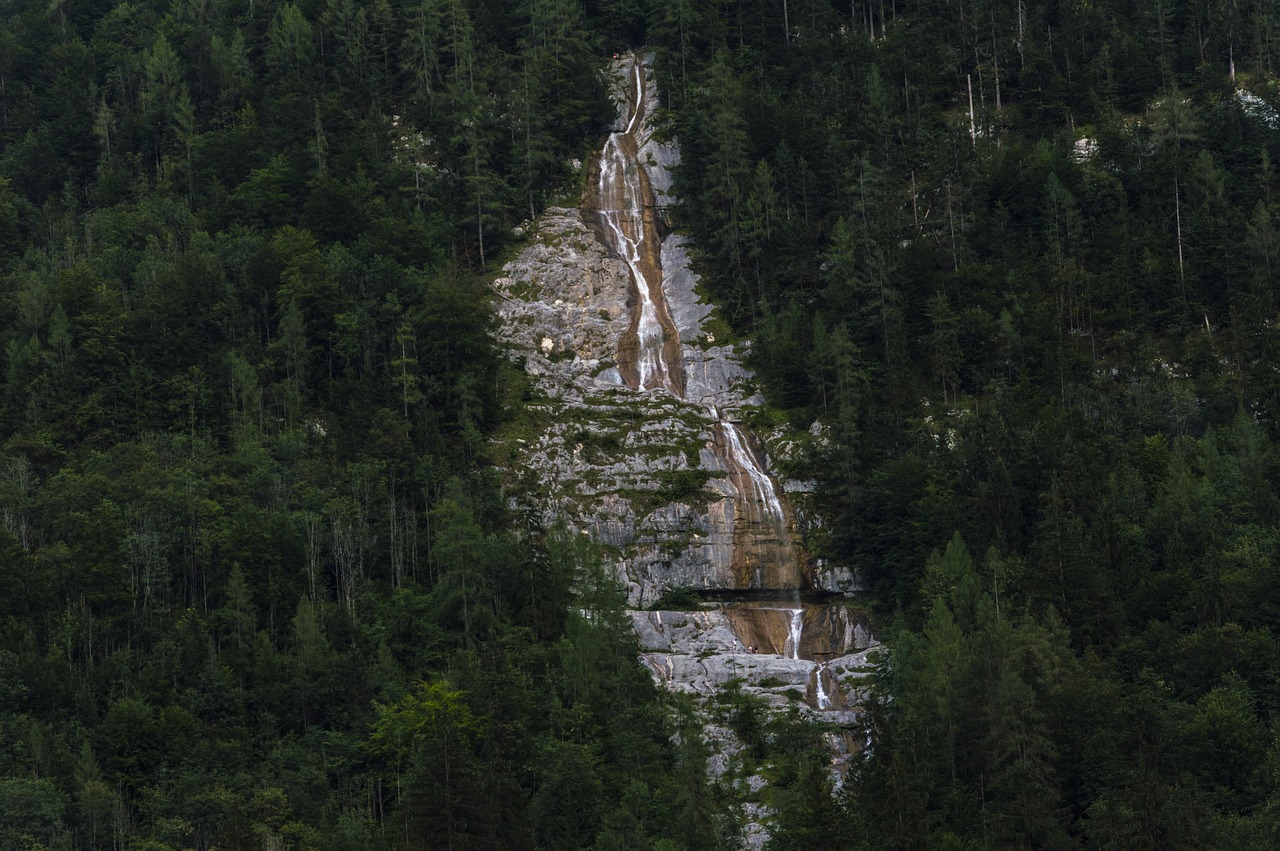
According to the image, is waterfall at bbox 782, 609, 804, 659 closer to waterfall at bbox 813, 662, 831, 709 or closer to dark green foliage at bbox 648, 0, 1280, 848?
waterfall at bbox 813, 662, 831, 709

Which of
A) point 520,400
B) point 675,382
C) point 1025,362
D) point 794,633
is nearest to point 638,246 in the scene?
point 675,382

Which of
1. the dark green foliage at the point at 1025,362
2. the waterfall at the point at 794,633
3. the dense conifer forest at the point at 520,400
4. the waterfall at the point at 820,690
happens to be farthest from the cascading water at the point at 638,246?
the waterfall at the point at 820,690

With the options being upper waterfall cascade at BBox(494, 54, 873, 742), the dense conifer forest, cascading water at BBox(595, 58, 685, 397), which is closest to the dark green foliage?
the dense conifer forest

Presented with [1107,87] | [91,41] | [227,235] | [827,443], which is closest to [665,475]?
[827,443]

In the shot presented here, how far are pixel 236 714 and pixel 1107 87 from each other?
89119 millimetres

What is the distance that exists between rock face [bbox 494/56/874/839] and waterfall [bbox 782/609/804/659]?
0.10m

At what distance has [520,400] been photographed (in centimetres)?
11162

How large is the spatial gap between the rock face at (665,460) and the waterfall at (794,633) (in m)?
0.10

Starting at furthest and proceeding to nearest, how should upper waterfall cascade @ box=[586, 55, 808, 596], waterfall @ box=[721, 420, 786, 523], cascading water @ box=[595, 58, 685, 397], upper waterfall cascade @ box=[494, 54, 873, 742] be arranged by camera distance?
cascading water @ box=[595, 58, 685, 397], waterfall @ box=[721, 420, 786, 523], upper waterfall cascade @ box=[586, 55, 808, 596], upper waterfall cascade @ box=[494, 54, 873, 742]

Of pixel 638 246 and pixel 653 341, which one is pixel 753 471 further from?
pixel 638 246

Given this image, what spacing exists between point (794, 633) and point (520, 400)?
92.4 feet

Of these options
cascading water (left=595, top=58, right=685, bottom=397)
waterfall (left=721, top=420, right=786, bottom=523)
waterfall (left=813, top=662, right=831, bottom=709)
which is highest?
cascading water (left=595, top=58, right=685, bottom=397)

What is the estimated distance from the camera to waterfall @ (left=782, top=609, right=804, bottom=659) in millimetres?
94938

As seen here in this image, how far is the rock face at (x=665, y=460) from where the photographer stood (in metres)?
94.4
